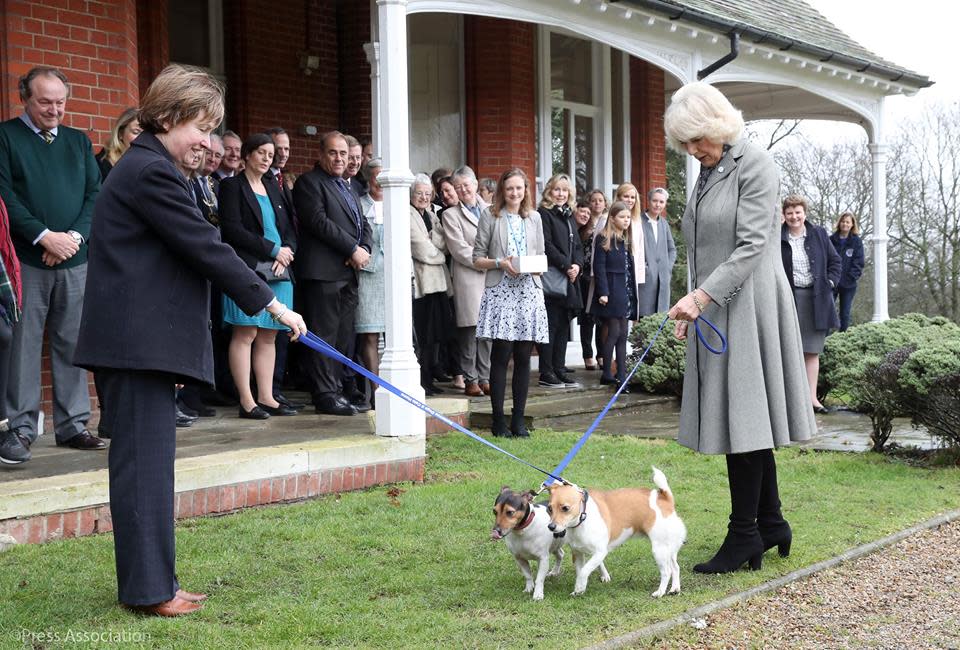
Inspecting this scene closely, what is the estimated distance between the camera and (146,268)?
4.10 metres

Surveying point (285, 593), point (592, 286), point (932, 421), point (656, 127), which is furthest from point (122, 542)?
point (656, 127)

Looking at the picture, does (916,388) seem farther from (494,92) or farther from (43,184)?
(494,92)

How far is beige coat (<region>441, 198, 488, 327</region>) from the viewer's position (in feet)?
33.3

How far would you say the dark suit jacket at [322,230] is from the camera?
7918mm

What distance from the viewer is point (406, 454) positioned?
7160 mm

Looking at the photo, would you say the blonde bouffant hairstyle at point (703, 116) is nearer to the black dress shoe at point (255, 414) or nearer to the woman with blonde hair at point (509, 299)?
the woman with blonde hair at point (509, 299)

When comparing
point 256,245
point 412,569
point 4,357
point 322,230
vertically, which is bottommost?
point 412,569

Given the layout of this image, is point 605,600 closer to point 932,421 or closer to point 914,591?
point 914,591

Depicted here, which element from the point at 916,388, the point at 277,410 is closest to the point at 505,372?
the point at 277,410

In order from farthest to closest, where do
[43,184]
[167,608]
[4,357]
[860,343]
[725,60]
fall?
[725,60], [860,343], [43,184], [4,357], [167,608]

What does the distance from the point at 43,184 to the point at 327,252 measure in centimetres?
222

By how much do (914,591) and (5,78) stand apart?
649 centimetres

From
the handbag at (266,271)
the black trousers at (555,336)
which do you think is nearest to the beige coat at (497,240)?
the handbag at (266,271)

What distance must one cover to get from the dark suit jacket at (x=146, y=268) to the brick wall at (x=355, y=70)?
27.3 feet
